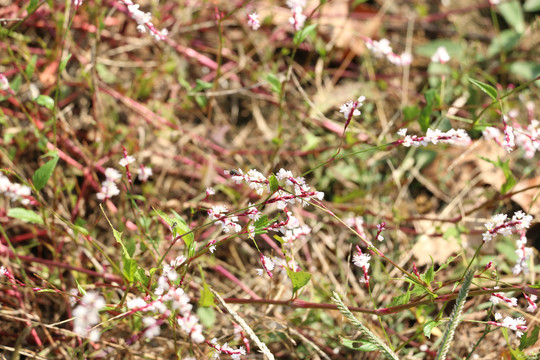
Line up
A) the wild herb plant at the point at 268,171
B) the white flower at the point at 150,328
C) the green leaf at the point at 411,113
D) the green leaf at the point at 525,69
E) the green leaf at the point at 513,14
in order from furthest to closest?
the green leaf at the point at 513,14 → the green leaf at the point at 525,69 → the green leaf at the point at 411,113 → the wild herb plant at the point at 268,171 → the white flower at the point at 150,328

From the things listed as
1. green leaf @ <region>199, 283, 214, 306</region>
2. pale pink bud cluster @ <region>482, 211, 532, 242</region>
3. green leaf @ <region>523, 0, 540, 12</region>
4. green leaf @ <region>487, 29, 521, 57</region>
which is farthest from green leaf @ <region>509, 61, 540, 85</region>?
green leaf @ <region>199, 283, 214, 306</region>

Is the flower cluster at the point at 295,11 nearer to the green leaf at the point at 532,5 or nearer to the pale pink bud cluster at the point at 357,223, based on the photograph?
the pale pink bud cluster at the point at 357,223

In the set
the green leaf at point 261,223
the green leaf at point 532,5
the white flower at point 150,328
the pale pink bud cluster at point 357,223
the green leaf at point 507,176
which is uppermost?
the green leaf at point 532,5

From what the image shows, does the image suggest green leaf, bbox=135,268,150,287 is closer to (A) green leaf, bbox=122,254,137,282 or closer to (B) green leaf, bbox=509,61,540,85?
(A) green leaf, bbox=122,254,137,282

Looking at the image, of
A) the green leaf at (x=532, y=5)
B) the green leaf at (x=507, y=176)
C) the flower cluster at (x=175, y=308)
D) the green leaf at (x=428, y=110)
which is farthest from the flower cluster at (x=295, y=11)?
the green leaf at (x=532, y=5)

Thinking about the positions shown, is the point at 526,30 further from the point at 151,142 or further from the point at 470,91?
the point at 151,142

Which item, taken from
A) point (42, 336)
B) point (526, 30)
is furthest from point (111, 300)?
point (526, 30)
